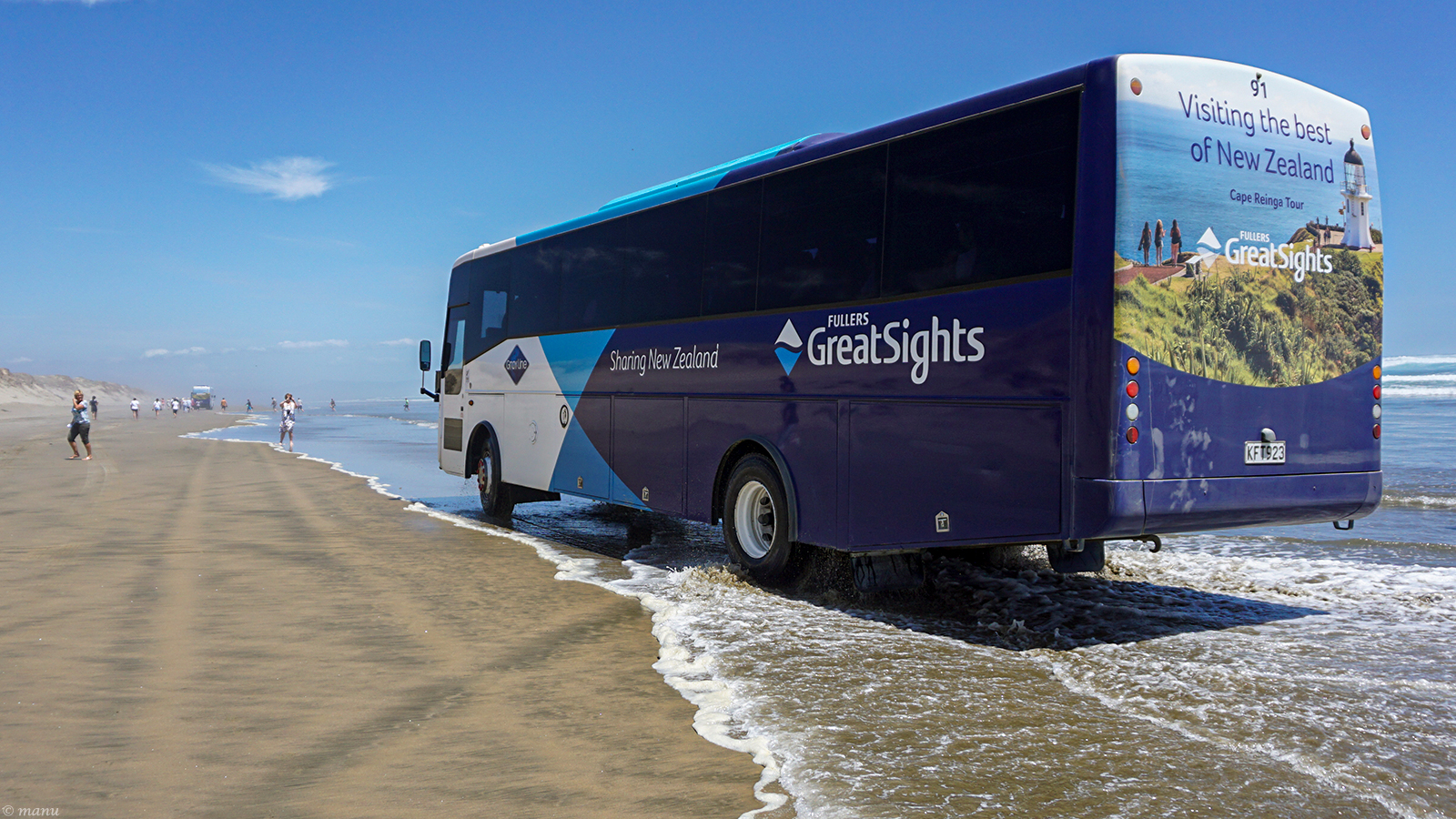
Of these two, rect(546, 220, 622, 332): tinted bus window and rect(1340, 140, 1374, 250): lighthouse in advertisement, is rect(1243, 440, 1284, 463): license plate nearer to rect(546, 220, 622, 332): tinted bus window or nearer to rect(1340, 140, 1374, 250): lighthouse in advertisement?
rect(1340, 140, 1374, 250): lighthouse in advertisement

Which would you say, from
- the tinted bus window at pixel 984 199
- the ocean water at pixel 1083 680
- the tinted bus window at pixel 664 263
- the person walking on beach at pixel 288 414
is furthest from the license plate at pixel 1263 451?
the person walking on beach at pixel 288 414

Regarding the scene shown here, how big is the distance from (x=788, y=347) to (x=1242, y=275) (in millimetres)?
3306

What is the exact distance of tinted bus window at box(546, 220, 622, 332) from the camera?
34.3 feet

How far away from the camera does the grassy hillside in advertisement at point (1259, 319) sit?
5.76 m

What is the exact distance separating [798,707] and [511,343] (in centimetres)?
860

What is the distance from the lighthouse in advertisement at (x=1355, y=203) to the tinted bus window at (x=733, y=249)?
427cm

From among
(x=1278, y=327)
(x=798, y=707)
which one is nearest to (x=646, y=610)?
(x=798, y=707)

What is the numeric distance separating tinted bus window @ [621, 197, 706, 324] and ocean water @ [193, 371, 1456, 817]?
8.34 ft

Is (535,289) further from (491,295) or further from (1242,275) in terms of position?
(1242,275)

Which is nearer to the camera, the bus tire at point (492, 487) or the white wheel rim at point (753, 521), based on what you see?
the white wheel rim at point (753, 521)

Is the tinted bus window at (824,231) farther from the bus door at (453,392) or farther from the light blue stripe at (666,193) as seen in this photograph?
the bus door at (453,392)

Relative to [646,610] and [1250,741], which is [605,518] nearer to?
[646,610]

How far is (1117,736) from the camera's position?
4637 millimetres

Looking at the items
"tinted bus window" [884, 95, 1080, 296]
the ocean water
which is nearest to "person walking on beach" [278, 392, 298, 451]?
the ocean water
